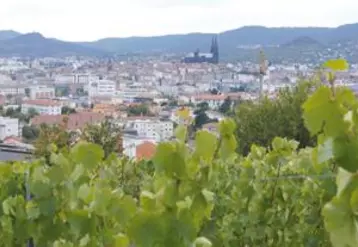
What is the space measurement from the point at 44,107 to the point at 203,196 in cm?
7232

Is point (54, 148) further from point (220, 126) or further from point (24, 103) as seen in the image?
point (24, 103)

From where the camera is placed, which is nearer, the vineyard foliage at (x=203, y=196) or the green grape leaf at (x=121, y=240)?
the vineyard foliage at (x=203, y=196)

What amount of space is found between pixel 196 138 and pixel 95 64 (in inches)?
4983

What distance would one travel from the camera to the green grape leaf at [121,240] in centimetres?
171

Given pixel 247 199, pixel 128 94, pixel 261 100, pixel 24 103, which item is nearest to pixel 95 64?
pixel 128 94

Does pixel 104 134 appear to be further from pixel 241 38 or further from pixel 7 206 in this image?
pixel 241 38

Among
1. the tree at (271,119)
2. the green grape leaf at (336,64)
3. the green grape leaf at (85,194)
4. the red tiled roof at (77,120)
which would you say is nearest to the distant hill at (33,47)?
the red tiled roof at (77,120)

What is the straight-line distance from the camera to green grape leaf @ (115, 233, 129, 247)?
171 cm

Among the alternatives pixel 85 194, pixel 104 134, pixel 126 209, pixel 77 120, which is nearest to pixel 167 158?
pixel 126 209

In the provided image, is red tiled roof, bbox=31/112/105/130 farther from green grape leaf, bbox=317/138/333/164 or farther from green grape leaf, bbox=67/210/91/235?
green grape leaf, bbox=317/138/333/164

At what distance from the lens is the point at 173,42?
14925 cm

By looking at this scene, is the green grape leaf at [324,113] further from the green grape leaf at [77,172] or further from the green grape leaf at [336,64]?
the green grape leaf at [77,172]

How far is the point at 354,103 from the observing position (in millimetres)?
1232

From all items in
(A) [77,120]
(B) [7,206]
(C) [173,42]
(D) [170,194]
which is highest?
(D) [170,194]
